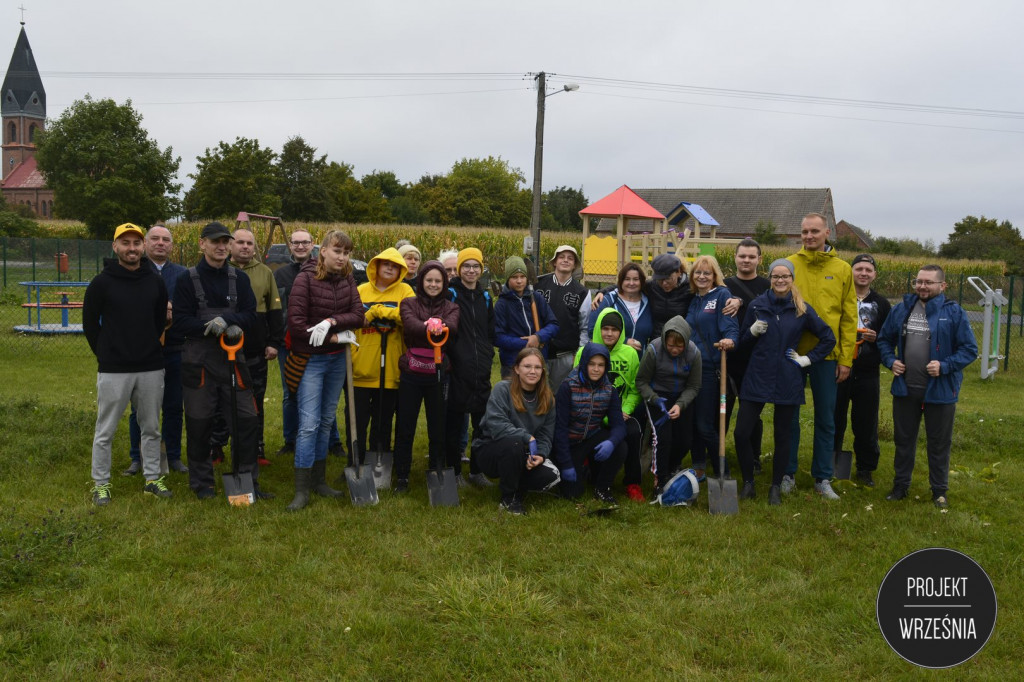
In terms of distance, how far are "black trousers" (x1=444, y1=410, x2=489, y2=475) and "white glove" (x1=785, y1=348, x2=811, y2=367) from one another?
2384 millimetres

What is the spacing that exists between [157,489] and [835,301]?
528 centimetres

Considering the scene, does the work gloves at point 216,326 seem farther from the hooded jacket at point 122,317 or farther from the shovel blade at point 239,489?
the shovel blade at point 239,489

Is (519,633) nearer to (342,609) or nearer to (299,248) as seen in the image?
(342,609)

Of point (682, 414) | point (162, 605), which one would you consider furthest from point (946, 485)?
point (162, 605)

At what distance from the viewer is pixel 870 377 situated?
635 cm

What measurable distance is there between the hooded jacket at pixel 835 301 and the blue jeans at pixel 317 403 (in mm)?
3555

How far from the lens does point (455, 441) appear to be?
608 centimetres

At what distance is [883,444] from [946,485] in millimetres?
2265

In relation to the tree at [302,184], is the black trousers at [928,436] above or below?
below

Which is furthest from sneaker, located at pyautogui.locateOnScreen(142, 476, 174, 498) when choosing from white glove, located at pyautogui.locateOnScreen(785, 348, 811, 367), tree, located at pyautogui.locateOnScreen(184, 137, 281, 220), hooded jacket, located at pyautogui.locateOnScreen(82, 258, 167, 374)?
tree, located at pyautogui.locateOnScreen(184, 137, 281, 220)

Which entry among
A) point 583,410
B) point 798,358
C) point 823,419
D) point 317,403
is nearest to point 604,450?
point 583,410

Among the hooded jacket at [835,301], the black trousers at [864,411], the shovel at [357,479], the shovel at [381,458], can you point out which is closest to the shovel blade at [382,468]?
the shovel at [381,458]

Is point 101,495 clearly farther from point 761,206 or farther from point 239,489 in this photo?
point 761,206

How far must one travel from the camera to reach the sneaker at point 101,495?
5333mm
